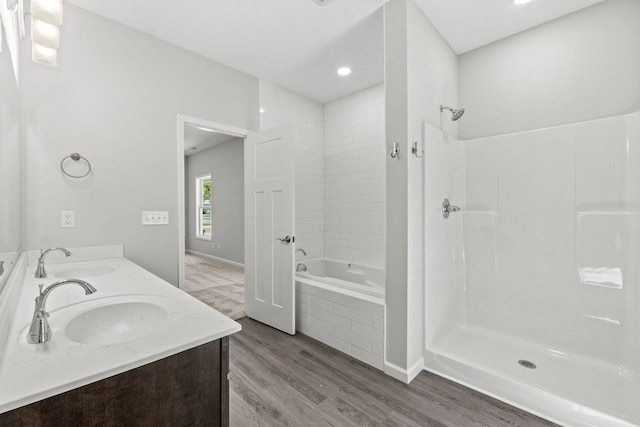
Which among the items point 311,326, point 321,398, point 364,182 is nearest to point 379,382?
point 321,398

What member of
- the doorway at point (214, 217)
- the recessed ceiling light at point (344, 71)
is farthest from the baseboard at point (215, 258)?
the recessed ceiling light at point (344, 71)

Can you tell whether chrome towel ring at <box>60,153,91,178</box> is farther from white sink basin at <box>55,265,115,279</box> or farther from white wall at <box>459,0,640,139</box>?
white wall at <box>459,0,640,139</box>

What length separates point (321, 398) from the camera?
1.88m

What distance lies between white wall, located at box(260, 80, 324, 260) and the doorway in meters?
1.08

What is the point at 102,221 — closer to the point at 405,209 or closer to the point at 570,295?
the point at 405,209

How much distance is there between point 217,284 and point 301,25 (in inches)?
150

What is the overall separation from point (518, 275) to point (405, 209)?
1.26m

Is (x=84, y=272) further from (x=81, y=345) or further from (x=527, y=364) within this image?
(x=527, y=364)

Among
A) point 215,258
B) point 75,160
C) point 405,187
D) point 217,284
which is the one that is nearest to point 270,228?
point 405,187

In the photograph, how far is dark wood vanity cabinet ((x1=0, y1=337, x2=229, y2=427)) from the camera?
69cm

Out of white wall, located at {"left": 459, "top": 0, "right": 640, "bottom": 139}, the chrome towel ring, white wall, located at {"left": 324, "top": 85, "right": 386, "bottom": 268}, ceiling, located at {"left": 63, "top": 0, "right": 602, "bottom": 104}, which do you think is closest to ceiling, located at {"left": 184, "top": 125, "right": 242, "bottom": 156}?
white wall, located at {"left": 324, "top": 85, "right": 386, "bottom": 268}

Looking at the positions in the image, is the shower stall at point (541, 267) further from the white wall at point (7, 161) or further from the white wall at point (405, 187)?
the white wall at point (7, 161)

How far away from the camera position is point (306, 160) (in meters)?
3.86

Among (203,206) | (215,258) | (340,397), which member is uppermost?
(203,206)
